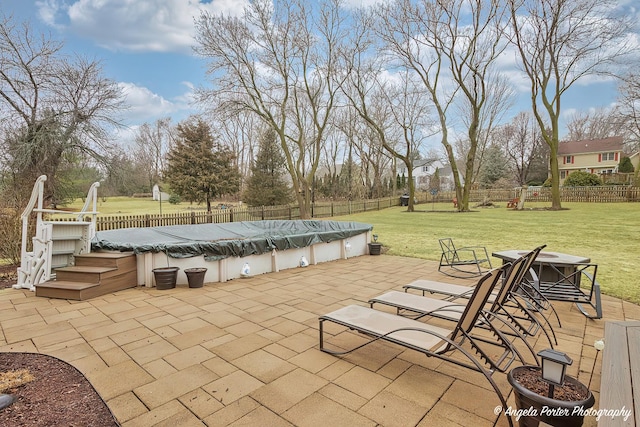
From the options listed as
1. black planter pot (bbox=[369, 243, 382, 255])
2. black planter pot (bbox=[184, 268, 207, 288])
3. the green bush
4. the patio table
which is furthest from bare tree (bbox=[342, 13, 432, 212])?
black planter pot (bbox=[184, 268, 207, 288])

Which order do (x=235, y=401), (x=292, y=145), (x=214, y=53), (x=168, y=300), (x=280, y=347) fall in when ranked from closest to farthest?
(x=235, y=401) → (x=280, y=347) → (x=168, y=300) → (x=214, y=53) → (x=292, y=145)

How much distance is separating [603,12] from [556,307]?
17483mm

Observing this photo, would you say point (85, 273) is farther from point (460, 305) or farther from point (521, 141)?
point (521, 141)

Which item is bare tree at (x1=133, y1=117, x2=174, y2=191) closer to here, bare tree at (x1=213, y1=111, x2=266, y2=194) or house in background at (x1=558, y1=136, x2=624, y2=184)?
bare tree at (x1=213, y1=111, x2=266, y2=194)

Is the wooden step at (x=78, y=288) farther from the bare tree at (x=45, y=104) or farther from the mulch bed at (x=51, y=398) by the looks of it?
the bare tree at (x=45, y=104)

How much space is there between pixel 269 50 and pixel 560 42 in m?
14.3

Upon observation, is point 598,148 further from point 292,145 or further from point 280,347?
point 280,347

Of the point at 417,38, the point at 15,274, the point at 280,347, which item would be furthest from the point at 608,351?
the point at 417,38

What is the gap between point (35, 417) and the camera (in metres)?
2.00

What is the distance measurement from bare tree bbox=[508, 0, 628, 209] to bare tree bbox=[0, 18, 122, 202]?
1835cm

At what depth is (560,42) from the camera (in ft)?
52.2

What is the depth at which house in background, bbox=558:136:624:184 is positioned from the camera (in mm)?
32562

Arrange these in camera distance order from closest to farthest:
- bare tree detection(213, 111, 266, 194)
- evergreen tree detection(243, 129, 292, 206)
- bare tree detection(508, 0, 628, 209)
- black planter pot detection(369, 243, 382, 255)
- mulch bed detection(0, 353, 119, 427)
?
mulch bed detection(0, 353, 119, 427)
black planter pot detection(369, 243, 382, 255)
bare tree detection(508, 0, 628, 209)
evergreen tree detection(243, 129, 292, 206)
bare tree detection(213, 111, 266, 194)

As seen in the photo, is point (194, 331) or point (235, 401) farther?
point (194, 331)
